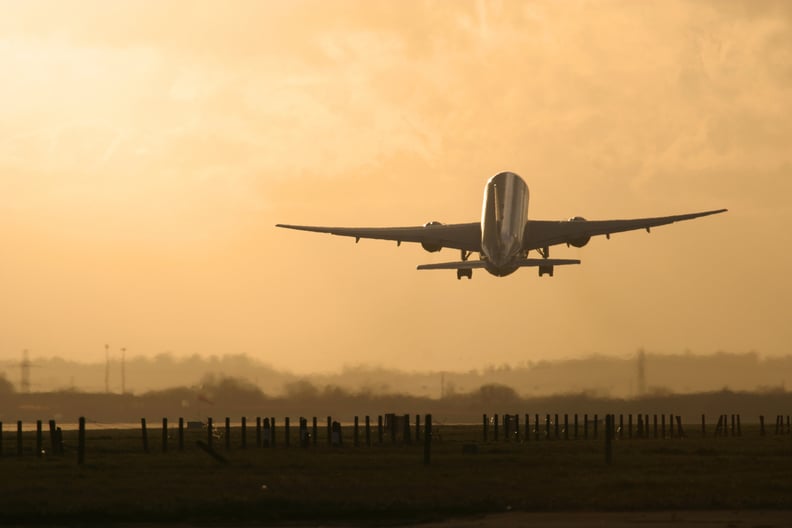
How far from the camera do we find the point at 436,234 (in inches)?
4075

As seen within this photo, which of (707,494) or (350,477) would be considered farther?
(350,477)

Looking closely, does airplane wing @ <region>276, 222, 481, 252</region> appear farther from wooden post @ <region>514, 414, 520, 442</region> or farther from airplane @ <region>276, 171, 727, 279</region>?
wooden post @ <region>514, 414, 520, 442</region>

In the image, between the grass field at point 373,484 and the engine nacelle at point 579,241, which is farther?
the engine nacelle at point 579,241

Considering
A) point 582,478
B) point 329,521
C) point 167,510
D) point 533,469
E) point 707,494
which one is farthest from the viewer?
point 533,469

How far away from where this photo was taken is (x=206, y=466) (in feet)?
179

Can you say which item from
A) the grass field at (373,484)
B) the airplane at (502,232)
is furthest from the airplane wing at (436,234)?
Answer: the grass field at (373,484)

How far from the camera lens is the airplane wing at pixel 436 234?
339 feet

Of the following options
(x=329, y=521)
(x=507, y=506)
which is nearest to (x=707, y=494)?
(x=507, y=506)

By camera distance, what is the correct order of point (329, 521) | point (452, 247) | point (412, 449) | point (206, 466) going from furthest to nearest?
1. point (452, 247)
2. point (412, 449)
3. point (206, 466)
4. point (329, 521)

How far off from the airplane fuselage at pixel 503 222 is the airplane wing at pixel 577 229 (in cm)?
115

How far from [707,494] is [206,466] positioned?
21.1 m

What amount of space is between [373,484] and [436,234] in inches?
2371

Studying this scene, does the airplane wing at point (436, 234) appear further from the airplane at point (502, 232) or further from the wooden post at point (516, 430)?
the wooden post at point (516, 430)

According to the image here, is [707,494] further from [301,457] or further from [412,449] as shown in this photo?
[412,449]
